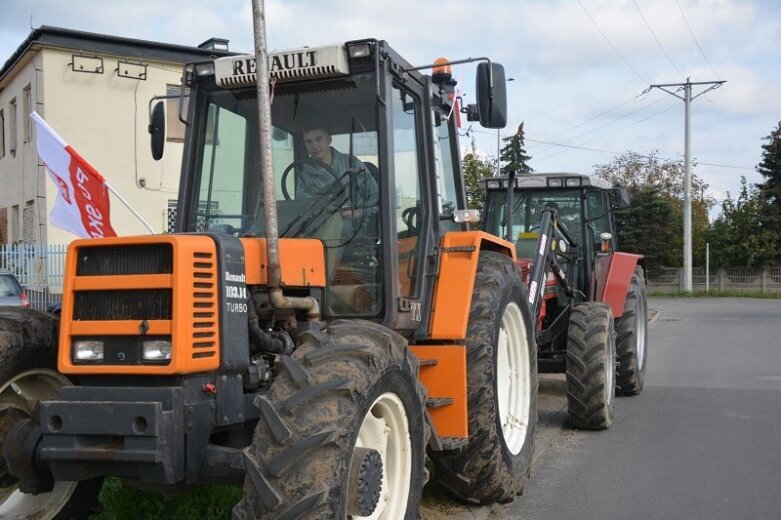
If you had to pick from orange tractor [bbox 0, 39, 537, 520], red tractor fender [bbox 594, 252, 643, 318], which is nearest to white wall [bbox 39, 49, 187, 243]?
red tractor fender [bbox 594, 252, 643, 318]

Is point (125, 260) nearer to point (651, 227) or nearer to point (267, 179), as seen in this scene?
point (267, 179)

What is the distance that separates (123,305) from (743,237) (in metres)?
45.3

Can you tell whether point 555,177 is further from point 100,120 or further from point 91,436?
point 100,120

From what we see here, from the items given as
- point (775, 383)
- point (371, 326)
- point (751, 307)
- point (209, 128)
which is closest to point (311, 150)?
point (209, 128)

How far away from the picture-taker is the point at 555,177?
10.1 meters

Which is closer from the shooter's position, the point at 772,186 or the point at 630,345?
the point at 630,345

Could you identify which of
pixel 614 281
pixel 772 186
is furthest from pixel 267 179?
pixel 772 186

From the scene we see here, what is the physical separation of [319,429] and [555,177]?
723 cm

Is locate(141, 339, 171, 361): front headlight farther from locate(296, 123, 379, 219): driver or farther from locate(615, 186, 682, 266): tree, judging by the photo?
locate(615, 186, 682, 266): tree

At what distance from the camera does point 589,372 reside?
7766 mm

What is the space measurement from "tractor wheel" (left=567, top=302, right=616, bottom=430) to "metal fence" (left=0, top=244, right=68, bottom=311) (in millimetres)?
15957

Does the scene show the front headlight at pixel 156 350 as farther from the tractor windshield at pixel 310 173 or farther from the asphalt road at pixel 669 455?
the asphalt road at pixel 669 455

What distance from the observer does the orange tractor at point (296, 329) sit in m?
3.55

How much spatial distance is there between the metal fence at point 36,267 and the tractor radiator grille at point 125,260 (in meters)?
18.0
